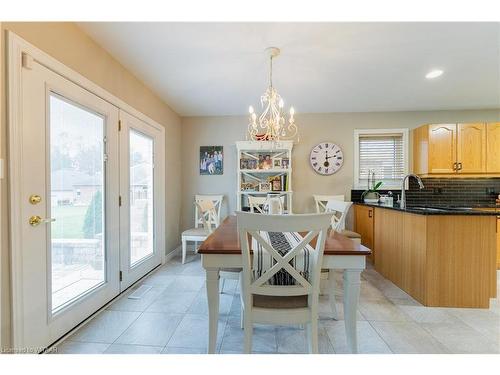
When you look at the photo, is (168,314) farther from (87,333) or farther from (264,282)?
(264,282)

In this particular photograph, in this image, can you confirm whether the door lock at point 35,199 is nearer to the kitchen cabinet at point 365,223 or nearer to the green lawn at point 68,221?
the green lawn at point 68,221

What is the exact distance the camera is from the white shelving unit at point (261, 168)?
3.62 m

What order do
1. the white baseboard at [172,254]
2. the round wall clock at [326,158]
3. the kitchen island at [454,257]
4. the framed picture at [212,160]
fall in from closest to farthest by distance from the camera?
the kitchen island at [454,257] → the white baseboard at [172,254] → the round wall clock at [326,158] → the framed picture at [212,160]

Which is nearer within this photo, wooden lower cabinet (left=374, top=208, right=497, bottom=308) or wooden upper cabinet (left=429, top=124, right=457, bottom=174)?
wooden lower cabinet (left=374, top=208, right=497, bottom=308)

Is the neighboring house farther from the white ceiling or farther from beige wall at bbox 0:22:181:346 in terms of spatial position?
the white ceiling

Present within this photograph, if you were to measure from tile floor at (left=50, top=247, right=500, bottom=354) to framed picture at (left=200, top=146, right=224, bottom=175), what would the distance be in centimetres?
209

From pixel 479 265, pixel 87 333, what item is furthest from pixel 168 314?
pixel 479 265

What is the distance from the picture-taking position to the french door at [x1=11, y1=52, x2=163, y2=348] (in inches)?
54.3

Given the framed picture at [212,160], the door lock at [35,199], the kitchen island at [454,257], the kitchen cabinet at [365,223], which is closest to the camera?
the door lock at [35,199]

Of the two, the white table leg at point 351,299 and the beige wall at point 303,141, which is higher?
the beige wall at point 303,141

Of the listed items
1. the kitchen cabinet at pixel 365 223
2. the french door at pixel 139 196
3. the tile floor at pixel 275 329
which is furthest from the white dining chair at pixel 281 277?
the kitchen cabinet at pixel 365 223

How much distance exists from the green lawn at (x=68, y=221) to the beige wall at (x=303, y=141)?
221cm

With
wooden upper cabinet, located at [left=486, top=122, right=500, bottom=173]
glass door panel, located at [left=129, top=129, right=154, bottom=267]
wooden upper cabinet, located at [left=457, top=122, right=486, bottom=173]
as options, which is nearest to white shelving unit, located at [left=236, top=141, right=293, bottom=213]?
glass door panel, located at [left=129, top=129, right=154, bottom=267]

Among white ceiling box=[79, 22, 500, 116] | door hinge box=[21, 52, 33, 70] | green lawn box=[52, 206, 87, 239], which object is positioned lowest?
green lawn box=[52, 206, 87, 239]
